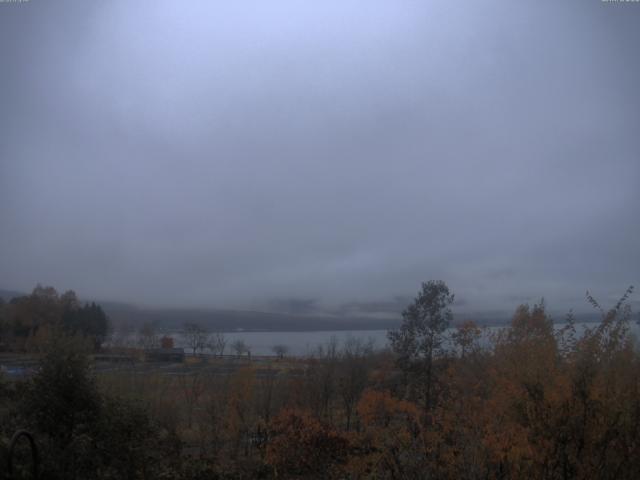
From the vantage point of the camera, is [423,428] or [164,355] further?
[164,355]

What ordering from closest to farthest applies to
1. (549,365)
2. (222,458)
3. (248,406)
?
(549,365) < (222,458) < (248,406)

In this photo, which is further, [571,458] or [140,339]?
[140,339]

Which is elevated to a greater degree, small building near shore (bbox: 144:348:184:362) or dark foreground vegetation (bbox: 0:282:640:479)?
dark foreground vegetation (bbox: 0:282:640:479)

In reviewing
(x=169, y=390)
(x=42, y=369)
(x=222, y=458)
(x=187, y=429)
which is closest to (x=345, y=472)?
(x=222, y=458)

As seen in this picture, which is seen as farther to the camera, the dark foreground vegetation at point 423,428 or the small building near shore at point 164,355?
the small building near shore at point 164,355

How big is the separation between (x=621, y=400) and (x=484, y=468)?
2.77 metres

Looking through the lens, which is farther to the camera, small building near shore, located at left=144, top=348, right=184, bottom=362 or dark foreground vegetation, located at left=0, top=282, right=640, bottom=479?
small building near shore, located at left=144, top=348, right=184, bottom=362

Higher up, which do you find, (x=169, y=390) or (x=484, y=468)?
(x=484, y=468)

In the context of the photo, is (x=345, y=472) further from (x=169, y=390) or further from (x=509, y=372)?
(x=169, y=390)

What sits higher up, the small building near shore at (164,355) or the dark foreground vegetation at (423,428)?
the dark foreground vegetation at (423,428)

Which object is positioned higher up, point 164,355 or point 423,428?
point 423,428

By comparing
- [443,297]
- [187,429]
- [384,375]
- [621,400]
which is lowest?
[187,429]

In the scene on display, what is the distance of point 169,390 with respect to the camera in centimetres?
2748

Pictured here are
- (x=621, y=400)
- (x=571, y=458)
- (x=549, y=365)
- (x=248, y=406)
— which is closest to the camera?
(x=571, y=458)
